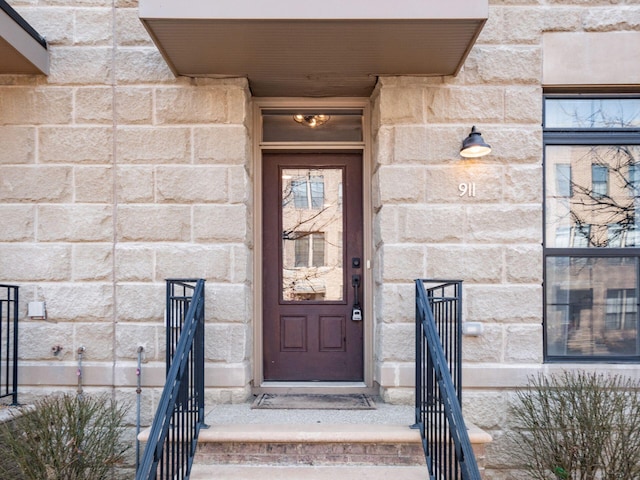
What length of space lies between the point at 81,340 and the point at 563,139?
4.38 metres

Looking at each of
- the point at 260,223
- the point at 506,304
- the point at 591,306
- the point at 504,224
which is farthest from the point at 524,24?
the point at 260,223

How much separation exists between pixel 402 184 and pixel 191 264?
1.87m

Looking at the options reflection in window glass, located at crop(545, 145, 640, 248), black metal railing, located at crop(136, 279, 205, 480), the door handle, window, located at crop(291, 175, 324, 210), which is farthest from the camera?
window, located at crop(291, 175, 324, 210)

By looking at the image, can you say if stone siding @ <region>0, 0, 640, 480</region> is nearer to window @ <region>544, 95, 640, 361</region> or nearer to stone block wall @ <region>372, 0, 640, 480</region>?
stone block wall @ <region>372, 0, 640, 480</region>

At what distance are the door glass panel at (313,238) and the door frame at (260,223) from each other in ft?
0.76

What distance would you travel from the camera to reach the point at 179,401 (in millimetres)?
2885

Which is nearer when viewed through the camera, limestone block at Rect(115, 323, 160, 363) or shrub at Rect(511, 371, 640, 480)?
shrub at Rect(511, 371, 640, 480)

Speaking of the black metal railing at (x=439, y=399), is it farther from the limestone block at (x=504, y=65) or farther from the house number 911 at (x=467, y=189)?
the limestone block at (x=504, y=65)

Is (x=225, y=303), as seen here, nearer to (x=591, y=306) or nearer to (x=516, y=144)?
(x=516, y=144)

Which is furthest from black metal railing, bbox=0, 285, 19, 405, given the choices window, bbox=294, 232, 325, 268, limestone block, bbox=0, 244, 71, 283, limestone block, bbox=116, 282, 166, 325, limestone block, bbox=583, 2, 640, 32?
limestone block, bbox=583, 2, 640, 32

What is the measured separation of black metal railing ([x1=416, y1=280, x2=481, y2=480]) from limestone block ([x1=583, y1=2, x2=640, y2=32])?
255 cm

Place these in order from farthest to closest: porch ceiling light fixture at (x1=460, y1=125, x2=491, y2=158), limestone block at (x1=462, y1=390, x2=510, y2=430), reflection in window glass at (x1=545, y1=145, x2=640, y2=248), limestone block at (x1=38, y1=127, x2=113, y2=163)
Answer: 1. reflection in window glass at (x1=545, y1=145, x2=640, y2=248)
2. limestone block at (x1=38, y1=127, x2=113, y2=163)
3. limestone block at (x1=462, y1=390, x2=510, y2=430)
4. porch ceiling light fixture at (x1=460, y1=125, x2=491, y2=158)

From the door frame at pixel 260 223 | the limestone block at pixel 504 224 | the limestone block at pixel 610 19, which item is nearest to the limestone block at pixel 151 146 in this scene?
the door frame at pixel 260 223

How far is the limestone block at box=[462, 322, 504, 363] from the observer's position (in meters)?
3.75
